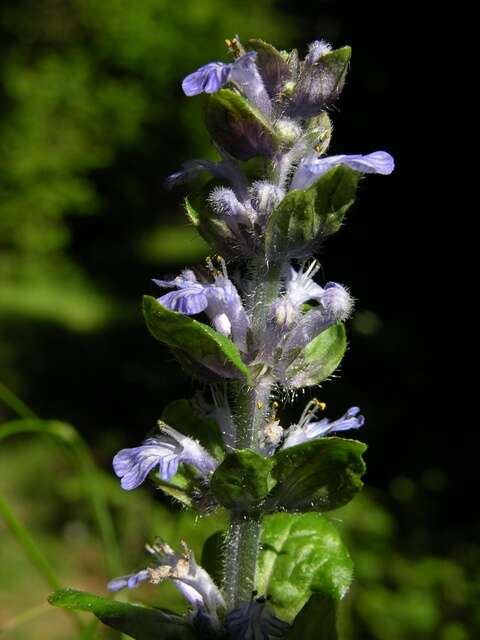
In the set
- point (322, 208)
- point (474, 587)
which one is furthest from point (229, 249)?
point (474, 587)

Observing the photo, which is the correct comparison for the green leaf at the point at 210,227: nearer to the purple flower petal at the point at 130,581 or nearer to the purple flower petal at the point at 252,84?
the purple flower petal at the point at 252,84

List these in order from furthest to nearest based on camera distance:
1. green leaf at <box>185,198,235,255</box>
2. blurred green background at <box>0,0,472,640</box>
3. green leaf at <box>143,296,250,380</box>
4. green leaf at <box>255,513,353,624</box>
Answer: blurred green background at <box>0,0,472,640</box> < green leaf at <box>255,513,353,624</box> < green leaf at <box>185,198,235,255</box> < green leaf at <box>143,296,250,380</box>

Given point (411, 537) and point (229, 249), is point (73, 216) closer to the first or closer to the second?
point (411, 537)

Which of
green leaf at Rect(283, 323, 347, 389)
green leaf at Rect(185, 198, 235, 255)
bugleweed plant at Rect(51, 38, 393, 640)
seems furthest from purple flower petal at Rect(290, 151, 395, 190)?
green leaf at Rect(283, 323, 347, 389)

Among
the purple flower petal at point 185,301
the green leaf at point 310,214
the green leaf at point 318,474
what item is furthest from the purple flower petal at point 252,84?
the green leaf at point 318,474

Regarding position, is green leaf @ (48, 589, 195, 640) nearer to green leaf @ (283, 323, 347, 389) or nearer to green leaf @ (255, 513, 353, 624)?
green leaf @ (255, 513, 353, 624)

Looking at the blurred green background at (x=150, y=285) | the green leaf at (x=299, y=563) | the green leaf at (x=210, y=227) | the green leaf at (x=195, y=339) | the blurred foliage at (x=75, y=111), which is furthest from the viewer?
the blurred foliage at (x=75, y=111)

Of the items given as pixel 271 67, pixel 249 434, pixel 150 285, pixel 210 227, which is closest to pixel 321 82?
pixel 271 67

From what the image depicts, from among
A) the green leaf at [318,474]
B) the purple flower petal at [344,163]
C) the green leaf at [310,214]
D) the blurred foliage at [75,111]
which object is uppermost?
the blurred foliage at [75,111]
